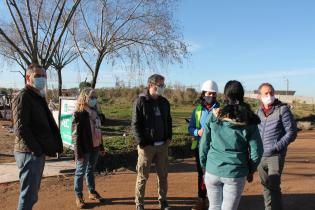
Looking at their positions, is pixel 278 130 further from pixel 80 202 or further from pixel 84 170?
pixel 80 202

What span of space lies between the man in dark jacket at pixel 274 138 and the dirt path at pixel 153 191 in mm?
947

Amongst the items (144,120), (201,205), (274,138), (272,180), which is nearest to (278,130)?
(274,138)

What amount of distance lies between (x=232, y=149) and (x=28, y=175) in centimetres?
233

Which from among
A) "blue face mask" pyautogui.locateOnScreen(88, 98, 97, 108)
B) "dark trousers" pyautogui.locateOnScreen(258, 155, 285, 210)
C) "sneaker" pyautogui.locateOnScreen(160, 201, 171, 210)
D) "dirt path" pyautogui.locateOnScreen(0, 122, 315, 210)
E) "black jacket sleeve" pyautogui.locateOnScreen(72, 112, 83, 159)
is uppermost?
"blue face mask" pyautogui.locateOnScreen(88, 98, 97, 108)

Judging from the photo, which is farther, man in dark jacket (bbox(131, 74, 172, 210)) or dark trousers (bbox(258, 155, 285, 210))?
man in dark jacket (bbox(131, 74, 172, 210))

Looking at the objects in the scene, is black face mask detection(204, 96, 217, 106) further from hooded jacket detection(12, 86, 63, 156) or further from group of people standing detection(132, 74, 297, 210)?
hooded jacket detection(12, 86, 63, 156)

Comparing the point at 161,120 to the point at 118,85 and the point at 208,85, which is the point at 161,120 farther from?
the point at 118,85

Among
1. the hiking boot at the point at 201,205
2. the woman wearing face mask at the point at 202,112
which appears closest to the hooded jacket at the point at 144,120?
the woman wearing face mask at the point at 202,112

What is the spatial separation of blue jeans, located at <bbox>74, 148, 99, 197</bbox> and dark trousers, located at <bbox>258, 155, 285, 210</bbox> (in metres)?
2.68

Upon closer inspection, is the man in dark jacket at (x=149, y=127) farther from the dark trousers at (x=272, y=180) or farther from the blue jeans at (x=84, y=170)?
the dark trousers at (x=272, y=180)

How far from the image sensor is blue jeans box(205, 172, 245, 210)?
4.30 m

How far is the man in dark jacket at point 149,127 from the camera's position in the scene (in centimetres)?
632

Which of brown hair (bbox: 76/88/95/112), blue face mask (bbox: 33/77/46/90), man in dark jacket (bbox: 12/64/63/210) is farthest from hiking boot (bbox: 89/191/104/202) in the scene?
blue face mask (bbox: 33/77/46/90)

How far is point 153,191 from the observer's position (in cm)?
787
